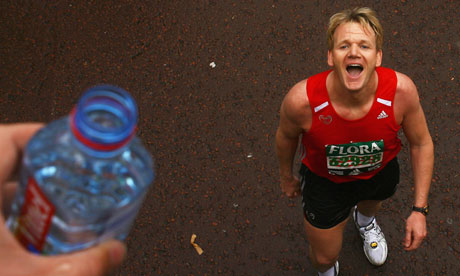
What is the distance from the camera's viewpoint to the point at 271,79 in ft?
15.8

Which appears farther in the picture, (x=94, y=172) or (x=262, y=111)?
(x=262, y=111)

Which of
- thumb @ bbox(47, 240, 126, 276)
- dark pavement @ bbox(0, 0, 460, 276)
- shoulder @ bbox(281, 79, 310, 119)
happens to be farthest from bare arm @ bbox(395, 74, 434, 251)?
thumb @ bbox(47, 240, 126, 276)

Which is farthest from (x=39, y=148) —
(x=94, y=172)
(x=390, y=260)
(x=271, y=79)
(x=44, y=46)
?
(x=44, y=46)

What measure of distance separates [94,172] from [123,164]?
0.49ft

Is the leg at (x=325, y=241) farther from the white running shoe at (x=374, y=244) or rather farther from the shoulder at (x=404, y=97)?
the shoulder at (x=404, y=97)

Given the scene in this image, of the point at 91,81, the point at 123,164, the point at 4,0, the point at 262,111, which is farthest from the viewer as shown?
the point at 4,0

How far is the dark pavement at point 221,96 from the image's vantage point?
4020mm

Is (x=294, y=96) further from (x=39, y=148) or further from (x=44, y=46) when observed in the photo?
(x=44, y=46)

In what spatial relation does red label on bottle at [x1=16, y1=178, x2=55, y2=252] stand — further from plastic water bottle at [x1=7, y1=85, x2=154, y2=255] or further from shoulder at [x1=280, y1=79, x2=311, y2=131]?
shoulder at [x1=280, y1=79, x2=311, y2=131]

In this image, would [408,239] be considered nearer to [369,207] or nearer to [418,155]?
[418,155]

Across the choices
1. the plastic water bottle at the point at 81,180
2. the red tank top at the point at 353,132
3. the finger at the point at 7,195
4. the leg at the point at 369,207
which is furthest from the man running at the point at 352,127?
the finger at the point at 7,195

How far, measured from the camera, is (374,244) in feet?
12.5

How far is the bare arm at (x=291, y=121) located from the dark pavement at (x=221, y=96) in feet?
3.41

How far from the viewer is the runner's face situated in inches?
106
